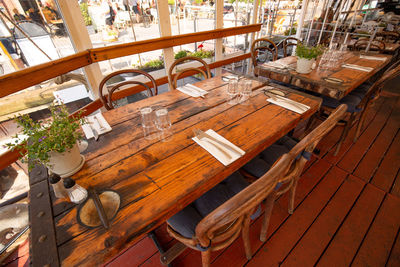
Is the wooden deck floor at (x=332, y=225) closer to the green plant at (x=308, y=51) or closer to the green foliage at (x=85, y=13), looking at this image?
the green plant at (x=308, y=51)

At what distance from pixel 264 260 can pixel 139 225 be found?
95 centimetres

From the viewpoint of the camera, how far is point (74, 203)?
2.36 feet

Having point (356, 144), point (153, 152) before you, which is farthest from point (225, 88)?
point (356, 144)

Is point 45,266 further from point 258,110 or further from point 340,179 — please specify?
point 340,179

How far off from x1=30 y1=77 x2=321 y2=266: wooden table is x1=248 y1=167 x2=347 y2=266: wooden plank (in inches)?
28.4

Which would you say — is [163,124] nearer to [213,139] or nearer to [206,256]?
[213,139]

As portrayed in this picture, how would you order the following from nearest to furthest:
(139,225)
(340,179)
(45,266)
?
(45,266), (139,225), (340,179)

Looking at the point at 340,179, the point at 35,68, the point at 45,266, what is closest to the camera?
the point at 45,266

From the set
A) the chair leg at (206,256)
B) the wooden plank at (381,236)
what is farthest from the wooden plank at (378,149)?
the chair leg at (206,256)

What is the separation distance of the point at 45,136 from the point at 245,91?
Answer: 1.17 metres

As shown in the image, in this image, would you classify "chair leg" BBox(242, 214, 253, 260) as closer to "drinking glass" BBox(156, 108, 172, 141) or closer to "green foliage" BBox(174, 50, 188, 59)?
"drinking glass" BBox(156, 108, 172, 141)

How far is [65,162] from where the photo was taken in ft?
2.62

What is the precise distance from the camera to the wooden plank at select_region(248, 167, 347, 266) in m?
1.19

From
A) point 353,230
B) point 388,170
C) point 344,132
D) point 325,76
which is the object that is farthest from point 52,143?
point 388,170
